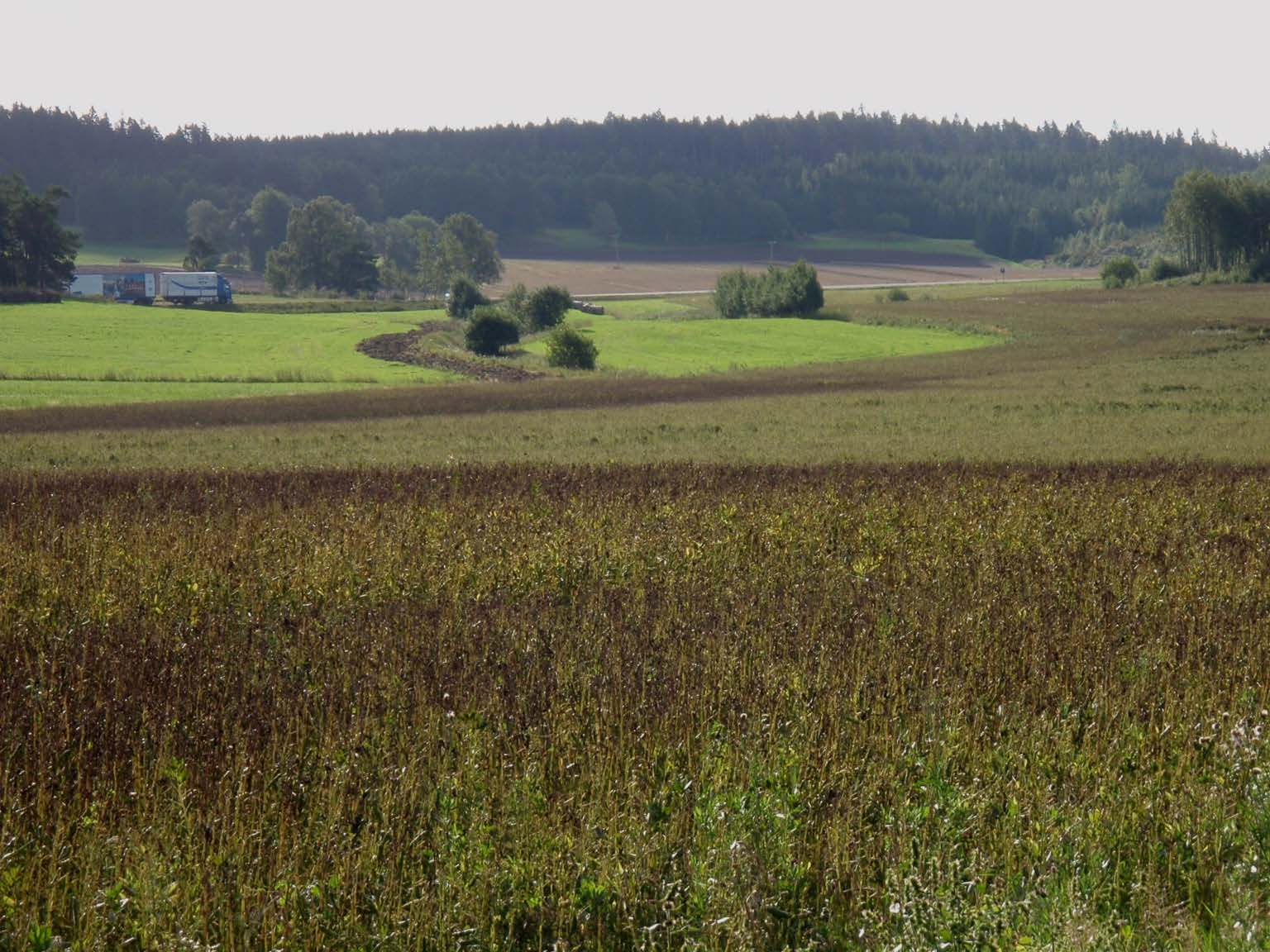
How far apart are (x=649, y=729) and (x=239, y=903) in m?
2.75

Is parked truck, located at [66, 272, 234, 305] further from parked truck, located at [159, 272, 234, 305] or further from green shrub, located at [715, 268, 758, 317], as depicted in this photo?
green shrub, located at [715, 268, 758, 317]

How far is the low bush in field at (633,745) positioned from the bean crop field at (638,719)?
0.12 feet

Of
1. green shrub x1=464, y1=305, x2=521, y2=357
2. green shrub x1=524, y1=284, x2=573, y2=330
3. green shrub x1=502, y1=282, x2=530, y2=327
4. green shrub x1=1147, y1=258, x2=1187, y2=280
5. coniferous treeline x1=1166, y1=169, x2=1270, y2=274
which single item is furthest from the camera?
green shrub x1=1147, y1=258, x2=1187, y2=280

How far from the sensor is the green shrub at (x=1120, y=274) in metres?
129

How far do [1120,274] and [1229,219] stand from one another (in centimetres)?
1281

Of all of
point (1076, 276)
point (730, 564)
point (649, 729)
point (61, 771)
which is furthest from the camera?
point (1076, 276)

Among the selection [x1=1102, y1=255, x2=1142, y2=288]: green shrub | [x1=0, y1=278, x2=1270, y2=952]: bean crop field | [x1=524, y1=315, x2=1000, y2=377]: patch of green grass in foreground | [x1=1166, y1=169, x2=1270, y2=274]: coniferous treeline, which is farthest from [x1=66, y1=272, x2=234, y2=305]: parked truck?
[x1=0, y1=278, x2=1270, y2=952]: bean crop field

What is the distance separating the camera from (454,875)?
5578 mm

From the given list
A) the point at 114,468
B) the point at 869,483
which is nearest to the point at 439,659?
the point at 869,483

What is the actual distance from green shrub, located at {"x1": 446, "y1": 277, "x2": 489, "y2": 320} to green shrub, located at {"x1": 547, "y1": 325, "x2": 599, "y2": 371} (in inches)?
1260

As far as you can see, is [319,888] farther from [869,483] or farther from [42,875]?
[869,483]

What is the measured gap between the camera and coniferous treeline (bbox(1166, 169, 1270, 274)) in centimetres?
11800

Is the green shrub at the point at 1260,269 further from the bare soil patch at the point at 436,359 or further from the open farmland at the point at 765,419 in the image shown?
the bare soil patch at the point at 436,359

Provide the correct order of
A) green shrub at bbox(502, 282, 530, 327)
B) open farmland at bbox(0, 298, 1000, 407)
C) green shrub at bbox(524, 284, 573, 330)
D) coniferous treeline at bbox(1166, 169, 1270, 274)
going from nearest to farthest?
1. open farmland at bbox(0, 298, 1000, 407)
2. green shrub at bbox(524, 284, 573, 330)
3. green shrub at bbox(502, 282, 530, 327)
4. coniferous treeline at bbox(1166, 169, 1270, 274)
